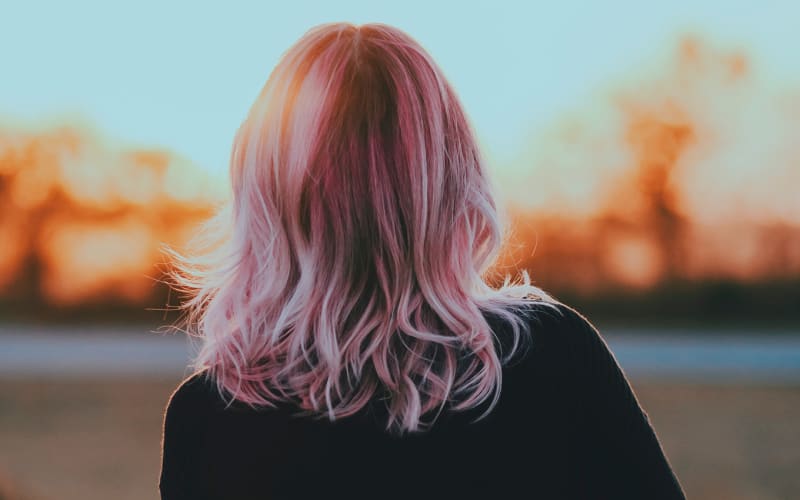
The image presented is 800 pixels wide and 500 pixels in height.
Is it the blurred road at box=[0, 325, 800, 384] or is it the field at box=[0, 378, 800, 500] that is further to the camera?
the blurred road at box=[0, 325, 800, 384]

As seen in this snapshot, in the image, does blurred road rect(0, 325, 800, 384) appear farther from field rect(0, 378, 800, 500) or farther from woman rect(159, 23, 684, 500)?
woman rect(159, 23, 684, 500)

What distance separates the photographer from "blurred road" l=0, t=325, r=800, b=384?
6.39 m

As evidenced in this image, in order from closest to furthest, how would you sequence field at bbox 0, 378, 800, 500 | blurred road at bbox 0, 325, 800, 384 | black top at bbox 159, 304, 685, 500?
black top at bbox 159, 304, 685, 500
field at bbox 0, 378, 800, 500
blurred road at bbox 0, 325, 800, 384

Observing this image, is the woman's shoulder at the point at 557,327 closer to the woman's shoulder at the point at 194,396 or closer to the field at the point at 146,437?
the woman's shoulder at the point at 194,396

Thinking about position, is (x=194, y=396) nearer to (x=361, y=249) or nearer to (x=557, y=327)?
(x=361, y=249)

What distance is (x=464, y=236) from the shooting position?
1125mm

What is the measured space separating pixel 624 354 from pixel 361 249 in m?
5.95

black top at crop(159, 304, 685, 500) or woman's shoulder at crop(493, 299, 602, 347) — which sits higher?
woman's shoulder at crop(493, 299, 602, 347)

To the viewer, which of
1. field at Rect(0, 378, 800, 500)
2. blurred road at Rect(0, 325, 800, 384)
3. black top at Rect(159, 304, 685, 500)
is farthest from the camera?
blurred road at Rect(0, 325, 800, 384)

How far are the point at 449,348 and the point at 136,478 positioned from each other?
16.0 feet

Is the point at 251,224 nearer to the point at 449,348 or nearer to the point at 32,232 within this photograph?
the point at 449,348

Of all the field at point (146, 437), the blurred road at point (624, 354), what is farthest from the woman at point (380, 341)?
the blurred road at point (624, 354)

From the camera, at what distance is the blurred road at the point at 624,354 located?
6395mm

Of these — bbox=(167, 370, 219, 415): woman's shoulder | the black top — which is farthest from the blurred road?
bbox=(167, 370, 219, 415): woman's shoulder
